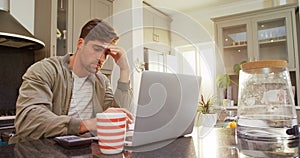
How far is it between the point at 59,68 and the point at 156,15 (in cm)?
304

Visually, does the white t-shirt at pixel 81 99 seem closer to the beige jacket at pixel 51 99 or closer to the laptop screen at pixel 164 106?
the beige jacket at pixel 51 99

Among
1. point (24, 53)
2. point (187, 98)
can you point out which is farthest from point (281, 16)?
point (24, 53)

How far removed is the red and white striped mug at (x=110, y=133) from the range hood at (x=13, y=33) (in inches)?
61.6

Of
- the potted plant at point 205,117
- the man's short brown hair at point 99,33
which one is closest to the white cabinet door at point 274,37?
the potted plant at point 205,117

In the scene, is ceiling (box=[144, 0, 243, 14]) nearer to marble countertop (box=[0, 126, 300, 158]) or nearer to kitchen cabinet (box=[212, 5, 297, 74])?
kitchen cabinet (box=[212, 5, 297, 74])

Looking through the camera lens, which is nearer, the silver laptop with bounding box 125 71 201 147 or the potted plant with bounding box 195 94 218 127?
the silver laptop with bounding box 125 71 201 147

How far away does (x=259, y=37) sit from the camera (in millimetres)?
3088

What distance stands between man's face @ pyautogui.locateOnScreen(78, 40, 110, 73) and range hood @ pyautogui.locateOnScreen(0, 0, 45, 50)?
85cm

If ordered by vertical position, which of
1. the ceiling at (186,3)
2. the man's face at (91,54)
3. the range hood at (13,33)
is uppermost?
the ceiling at (186,3)

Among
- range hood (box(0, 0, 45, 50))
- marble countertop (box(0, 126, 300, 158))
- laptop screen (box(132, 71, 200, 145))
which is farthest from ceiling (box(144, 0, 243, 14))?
marble countertop (box(0, 126, 300, 158))

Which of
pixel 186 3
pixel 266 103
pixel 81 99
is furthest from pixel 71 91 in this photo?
pixel 186 3

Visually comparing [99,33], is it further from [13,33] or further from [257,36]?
[257,36]

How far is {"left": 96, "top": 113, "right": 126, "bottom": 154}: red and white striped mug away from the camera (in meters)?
0.53

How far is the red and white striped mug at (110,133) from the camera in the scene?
53 centimetres
